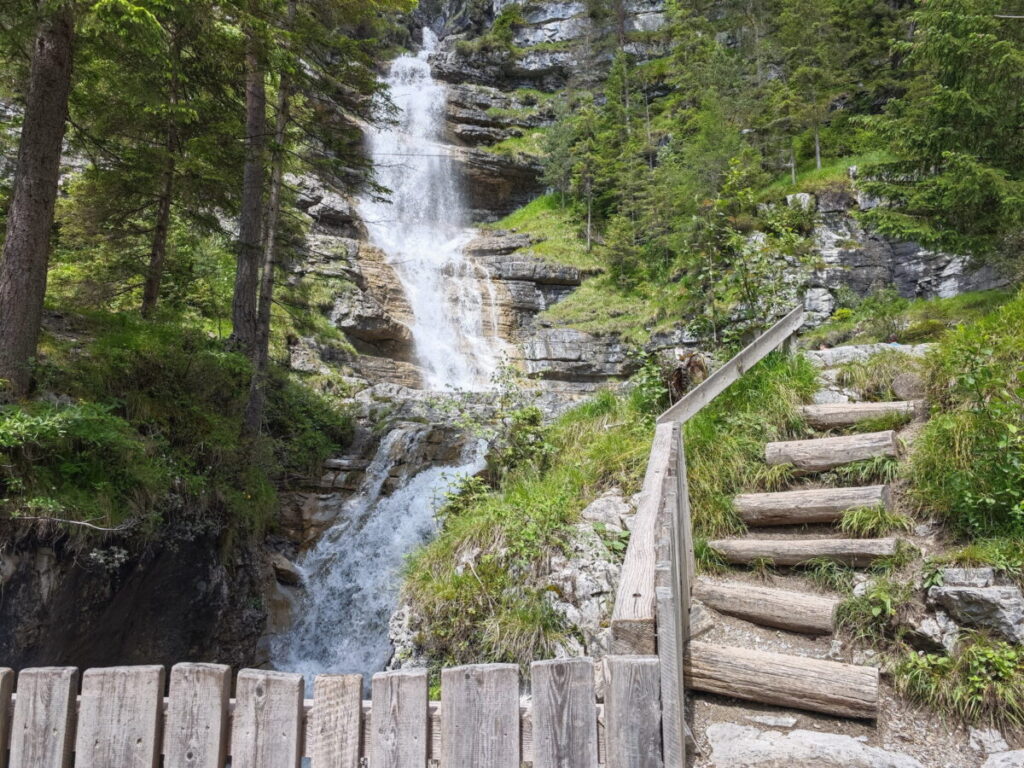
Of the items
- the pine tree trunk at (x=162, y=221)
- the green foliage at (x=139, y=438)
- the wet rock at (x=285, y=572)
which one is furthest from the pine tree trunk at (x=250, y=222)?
the wet rock at (x=285, y=572)

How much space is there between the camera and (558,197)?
104 ft

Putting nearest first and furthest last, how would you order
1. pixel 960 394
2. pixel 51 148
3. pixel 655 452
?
pixel 655 452 → pixel 960 394 → pixel 51 148

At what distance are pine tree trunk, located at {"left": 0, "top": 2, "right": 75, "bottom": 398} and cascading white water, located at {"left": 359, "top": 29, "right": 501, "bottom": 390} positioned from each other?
11.4 metres

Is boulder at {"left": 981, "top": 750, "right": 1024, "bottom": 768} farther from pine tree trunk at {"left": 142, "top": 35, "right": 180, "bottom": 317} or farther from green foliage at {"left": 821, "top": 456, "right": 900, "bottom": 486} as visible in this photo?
pine tree trunk at {"left": 142, "top": 35, "right": 180, "bottom": 317}

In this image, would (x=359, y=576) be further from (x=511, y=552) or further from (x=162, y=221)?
(x=162, y=221)

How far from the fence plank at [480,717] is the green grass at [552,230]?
25.1m

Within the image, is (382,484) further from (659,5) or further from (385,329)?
(659,5)

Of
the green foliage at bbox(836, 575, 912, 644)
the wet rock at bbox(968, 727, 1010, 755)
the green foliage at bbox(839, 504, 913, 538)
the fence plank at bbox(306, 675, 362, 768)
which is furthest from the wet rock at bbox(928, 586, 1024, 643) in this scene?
the fence plank at bbox(306, 675, 362, 768)

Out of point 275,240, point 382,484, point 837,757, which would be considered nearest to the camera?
point 837,757

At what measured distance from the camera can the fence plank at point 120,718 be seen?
174 centimetres

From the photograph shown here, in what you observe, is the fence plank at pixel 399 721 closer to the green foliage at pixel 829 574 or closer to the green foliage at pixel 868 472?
the green foliage at pixel 829 574

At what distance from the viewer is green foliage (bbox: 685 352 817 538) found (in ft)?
15.2

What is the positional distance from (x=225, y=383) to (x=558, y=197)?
1026 inches

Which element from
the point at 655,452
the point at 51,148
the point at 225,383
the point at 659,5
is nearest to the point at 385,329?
the point at 225,383
